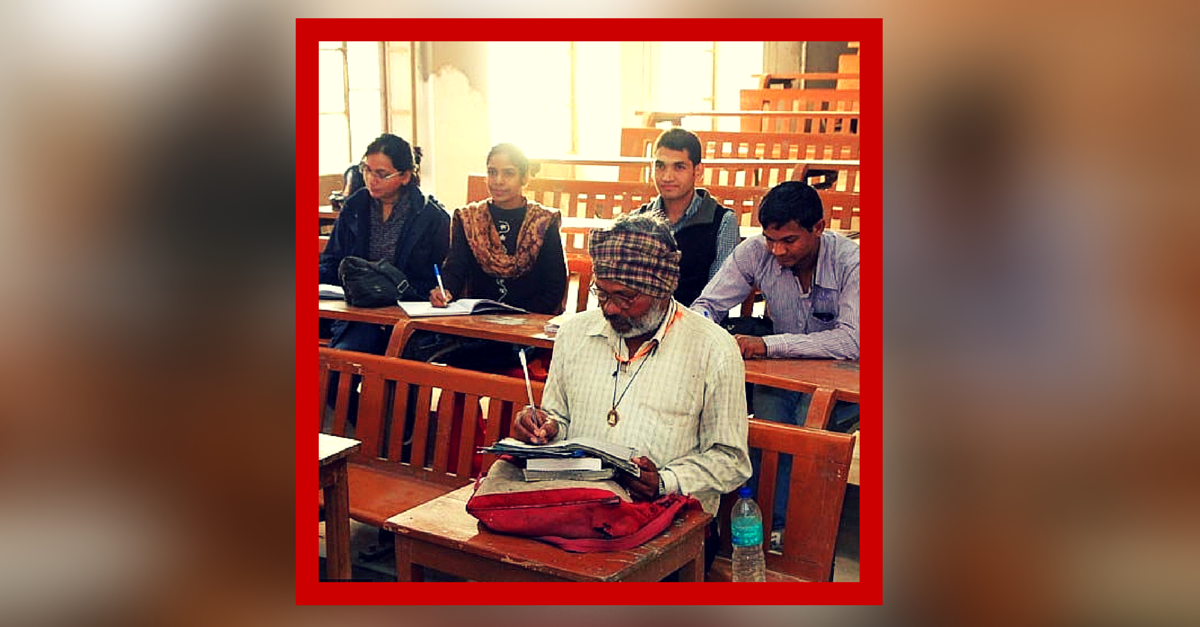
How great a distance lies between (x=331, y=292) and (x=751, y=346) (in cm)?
101

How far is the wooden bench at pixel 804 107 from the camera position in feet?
10.4

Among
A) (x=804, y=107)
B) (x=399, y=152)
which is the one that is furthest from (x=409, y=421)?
(x=804, y=107)

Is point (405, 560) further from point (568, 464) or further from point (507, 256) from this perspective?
point (507, 256)

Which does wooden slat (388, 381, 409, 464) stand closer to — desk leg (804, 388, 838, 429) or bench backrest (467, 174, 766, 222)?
bench backrest (467, 174, 766, 222)

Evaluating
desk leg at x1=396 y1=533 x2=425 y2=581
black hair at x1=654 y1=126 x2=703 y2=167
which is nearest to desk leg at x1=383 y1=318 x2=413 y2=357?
desk leg at x1=396 y1=533 x2=425 y2=581

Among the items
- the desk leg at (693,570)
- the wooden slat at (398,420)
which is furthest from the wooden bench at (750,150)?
the desk leg at (693,570)

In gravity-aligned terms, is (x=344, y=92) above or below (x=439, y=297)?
above

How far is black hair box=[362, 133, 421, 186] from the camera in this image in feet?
11.0

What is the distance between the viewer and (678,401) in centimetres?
293

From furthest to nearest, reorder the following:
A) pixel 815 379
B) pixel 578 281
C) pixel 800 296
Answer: pixel 578 281, pixel 800 296, pixel 815 379
